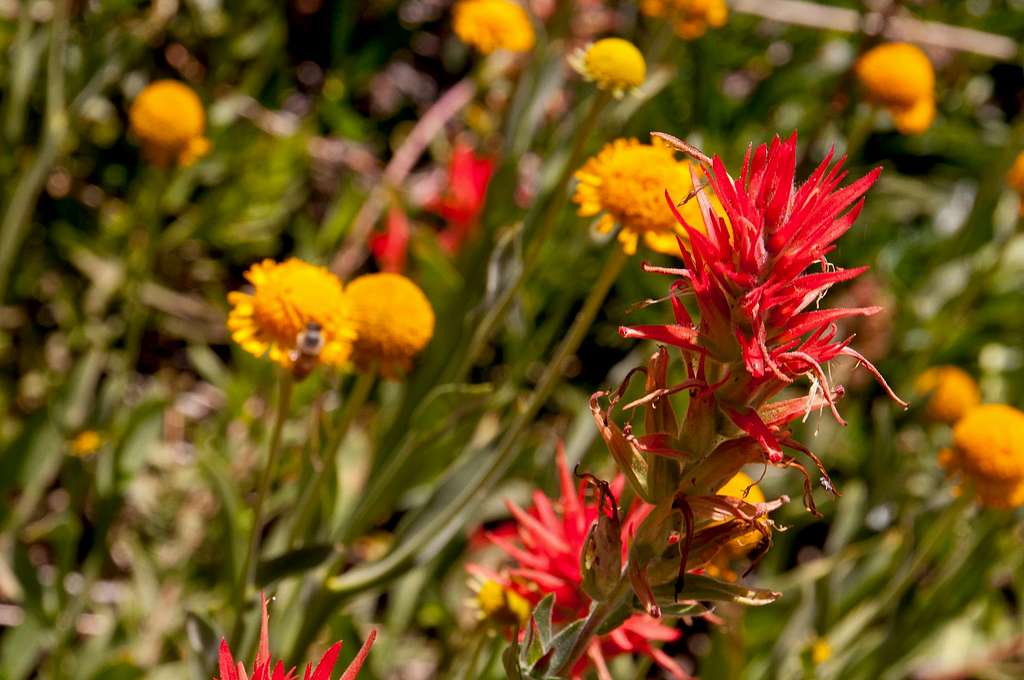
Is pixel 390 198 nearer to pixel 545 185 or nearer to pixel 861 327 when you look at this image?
pixel 545 185

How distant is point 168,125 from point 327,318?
765 mm

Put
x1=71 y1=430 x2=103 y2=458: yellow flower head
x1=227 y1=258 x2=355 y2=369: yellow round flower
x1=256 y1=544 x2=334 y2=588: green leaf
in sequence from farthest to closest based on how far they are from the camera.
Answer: x1=71 y1=430 x2=103 y2=458: yellow flower head → x1=256 y1=544 x2=334 y2=588: green leaf → x1=227 y1=258 x2=355 y2=369: yellow round flower

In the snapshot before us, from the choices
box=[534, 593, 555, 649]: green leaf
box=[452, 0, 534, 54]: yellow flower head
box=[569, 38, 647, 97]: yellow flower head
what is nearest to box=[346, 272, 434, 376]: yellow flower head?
box=[569, 38, 647, 97]: yellow flower head

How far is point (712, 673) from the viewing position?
75.1 inches

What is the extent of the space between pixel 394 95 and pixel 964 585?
1.90 meters

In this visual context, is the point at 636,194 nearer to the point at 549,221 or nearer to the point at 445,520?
the point at 549,221

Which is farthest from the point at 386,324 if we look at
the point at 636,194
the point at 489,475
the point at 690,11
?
the point at 690,11

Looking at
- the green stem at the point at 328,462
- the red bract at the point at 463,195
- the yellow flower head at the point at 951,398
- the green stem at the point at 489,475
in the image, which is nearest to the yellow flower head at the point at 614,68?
the green stem at the point at 489,475

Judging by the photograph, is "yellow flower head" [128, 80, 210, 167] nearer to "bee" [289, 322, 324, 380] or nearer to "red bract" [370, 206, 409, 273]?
"red bract" [370, 206, 409, 273]

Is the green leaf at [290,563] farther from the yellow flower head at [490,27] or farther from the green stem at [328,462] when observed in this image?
the yellow flower head at [490,27]

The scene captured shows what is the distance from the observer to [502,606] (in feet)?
4.52

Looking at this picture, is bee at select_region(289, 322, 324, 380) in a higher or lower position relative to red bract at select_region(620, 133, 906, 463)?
lower

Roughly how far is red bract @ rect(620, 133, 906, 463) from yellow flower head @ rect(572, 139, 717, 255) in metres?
0.55

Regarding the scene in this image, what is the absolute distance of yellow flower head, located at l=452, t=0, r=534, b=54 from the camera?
7.89 ft
